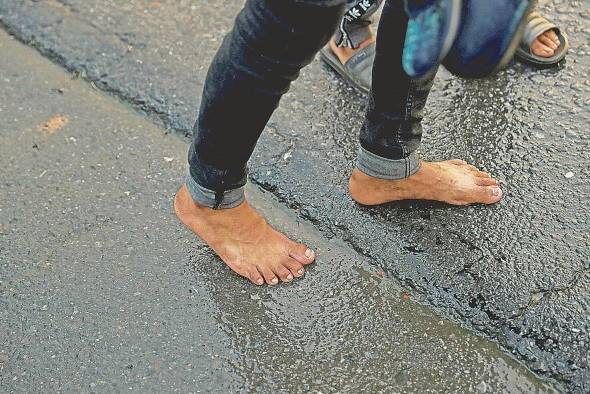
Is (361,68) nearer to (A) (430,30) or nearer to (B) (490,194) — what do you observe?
(B) (490,194)

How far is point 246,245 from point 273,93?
53 cm

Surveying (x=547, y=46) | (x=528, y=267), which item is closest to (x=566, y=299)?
(x=528, y=267)

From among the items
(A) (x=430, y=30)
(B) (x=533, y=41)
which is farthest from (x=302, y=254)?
(B) (x=533, y=41)

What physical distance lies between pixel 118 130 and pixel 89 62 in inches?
14.2

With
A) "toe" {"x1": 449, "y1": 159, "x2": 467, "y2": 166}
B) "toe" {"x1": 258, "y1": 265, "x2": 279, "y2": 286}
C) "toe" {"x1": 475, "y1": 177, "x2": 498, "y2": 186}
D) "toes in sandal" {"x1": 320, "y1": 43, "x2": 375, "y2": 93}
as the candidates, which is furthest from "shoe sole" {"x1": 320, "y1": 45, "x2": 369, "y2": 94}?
"toe" {"x1": 258, "y1": 265, "x2": 279, "y2": 286}

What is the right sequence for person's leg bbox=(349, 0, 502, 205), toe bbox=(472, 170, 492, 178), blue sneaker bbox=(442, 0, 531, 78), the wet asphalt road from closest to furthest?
blue sneaker bbox=(442, 0, 531, 78) → person's leg bbox=(349, 0, 502, 205) → the wet asphalt road → toe bbox=(472, 170, 492, 178)

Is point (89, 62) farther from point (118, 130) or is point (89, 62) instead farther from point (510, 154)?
point (510, 154)

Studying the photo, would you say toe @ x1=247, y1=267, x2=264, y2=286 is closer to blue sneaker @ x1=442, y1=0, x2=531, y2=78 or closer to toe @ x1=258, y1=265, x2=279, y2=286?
toe @ x1=258, y1=265, x2=279, y2=286

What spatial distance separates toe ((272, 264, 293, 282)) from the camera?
1.85 metres

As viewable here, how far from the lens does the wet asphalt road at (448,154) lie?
5.78 ft

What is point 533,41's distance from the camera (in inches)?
91.4

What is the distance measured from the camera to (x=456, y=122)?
2203 mm

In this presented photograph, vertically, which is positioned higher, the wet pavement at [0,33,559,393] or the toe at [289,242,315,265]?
the toe at [289,242,315,265]

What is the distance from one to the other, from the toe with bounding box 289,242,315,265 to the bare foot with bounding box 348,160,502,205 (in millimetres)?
205
